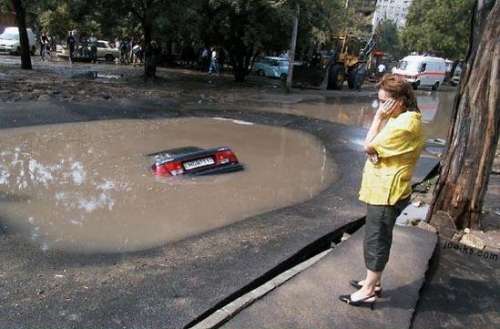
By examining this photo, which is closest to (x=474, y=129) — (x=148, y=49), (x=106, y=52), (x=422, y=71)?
(x=148, y=49)

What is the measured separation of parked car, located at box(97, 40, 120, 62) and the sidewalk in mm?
30425

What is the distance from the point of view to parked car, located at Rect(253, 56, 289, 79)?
3016cm

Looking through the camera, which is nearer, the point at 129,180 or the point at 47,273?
the point at 47,273

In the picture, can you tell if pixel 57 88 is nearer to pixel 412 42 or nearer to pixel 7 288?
Result: pixel 7 288

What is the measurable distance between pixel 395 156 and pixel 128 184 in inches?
177

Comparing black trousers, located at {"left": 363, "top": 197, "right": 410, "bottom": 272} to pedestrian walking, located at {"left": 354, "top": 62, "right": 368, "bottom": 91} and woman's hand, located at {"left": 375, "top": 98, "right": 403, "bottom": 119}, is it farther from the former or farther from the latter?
pedestrian walking, located at {"left": 354, "top": 62, "right": 368, "bottom": 91}

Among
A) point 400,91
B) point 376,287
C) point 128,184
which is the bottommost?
point 128,184

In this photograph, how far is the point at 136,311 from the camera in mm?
3594

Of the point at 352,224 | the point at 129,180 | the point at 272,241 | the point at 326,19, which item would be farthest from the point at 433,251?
the point at 326,19

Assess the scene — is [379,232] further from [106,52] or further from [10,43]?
[106,52]

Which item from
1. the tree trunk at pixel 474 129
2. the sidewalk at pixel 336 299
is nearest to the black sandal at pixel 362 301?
the sidewalk at pixel 336 299

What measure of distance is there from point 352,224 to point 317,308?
232cm

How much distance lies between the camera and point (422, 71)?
108 feet

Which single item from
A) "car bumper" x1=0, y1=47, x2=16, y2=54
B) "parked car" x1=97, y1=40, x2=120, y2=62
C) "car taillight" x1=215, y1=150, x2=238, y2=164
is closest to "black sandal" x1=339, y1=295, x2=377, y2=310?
"car taillight" x1=215, y1=150, x2=238, y2=164
